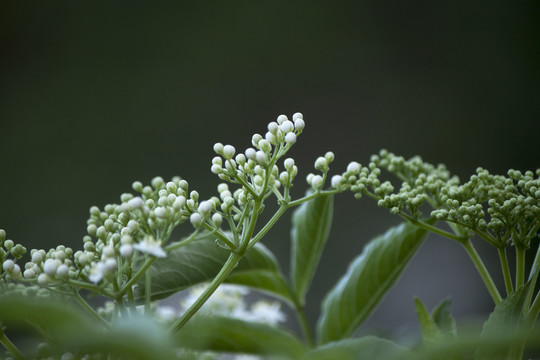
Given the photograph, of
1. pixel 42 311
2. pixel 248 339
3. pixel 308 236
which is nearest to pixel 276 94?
pixel 308 236

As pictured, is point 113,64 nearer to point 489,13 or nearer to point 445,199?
point 489,13

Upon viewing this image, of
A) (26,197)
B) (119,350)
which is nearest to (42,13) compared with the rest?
(26,197)

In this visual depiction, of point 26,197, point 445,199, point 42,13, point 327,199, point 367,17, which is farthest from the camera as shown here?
point 367,17

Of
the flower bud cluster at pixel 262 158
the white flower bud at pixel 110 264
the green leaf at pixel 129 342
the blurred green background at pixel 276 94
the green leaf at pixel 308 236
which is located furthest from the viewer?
the blurred green background at pixel 276 94

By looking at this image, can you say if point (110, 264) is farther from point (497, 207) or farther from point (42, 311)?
point (497, 207)

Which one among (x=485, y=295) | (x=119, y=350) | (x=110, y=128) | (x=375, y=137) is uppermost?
(x=110, y=128)

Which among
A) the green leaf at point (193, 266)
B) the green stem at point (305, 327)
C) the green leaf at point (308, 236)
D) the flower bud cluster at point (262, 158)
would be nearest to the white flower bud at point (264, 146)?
the flower bud cluster at point (262, 158)

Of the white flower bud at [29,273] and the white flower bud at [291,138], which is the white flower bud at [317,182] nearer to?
the white flower bud at [291,138]

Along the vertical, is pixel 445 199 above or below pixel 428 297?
above
